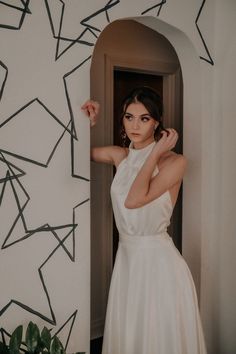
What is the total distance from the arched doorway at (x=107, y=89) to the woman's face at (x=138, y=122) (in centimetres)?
83

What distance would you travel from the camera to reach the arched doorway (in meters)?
2.93

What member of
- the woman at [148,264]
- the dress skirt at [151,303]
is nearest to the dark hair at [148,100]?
the woman at [148,264]

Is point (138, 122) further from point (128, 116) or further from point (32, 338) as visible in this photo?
point (32, 338)

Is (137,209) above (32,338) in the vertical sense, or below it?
above

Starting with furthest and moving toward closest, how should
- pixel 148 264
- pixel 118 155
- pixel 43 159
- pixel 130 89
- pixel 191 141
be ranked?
1. pixel 130 89
2. pixel 191 141
3. pixel 118 155
4. pixel 148 264
5. pixel 43 159

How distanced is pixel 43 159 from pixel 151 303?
34.4 inches

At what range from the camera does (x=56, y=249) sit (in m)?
2.02

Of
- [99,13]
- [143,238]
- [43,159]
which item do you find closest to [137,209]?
[143,238]

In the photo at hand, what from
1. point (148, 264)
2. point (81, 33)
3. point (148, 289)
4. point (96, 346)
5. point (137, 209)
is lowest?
point (96, 346)

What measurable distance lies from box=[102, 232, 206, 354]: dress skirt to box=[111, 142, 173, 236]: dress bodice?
0.17 feet

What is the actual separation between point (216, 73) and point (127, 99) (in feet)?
2.41

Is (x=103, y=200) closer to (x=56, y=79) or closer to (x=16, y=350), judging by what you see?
(x=56, y=79)

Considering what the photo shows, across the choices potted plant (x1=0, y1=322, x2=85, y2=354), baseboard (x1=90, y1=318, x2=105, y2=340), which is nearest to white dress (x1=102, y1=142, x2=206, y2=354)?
potted plant (x1=0, y1=322, x2=85, y2=354)

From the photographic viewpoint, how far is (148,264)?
2064mm
